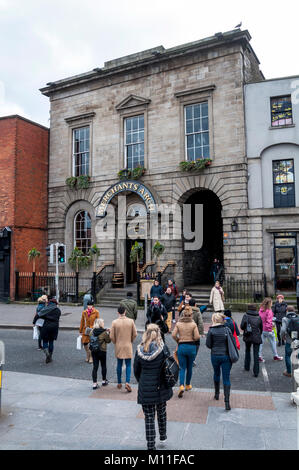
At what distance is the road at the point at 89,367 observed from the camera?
302 inches

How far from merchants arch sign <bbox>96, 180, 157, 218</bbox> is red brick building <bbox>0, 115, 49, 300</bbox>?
15.4 feet

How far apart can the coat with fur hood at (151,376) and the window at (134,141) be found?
17295 mm

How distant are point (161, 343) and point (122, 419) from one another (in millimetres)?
1785

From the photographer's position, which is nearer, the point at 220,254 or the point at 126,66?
the point at 126,66

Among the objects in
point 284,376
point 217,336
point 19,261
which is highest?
point 19,261

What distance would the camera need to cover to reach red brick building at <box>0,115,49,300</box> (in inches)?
843

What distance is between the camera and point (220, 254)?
84.0ft

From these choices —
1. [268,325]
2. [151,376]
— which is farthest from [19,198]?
[151,376]

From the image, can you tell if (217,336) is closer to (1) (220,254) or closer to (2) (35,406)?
(2) (35,406)

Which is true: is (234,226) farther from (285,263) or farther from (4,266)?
(4,266)

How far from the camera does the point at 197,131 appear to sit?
1978cm

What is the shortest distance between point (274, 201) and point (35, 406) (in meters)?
14.9

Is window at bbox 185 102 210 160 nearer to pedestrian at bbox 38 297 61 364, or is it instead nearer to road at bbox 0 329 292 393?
road at bbox 0 329 292 393
